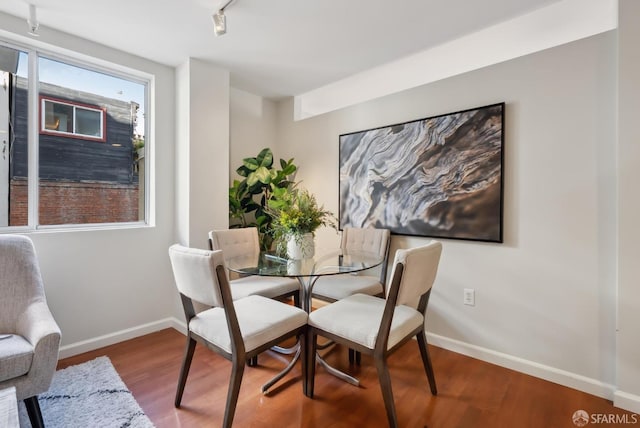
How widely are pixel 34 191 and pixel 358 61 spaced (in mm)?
2762

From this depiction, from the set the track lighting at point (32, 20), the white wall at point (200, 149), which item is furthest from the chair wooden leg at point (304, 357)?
the track lighting at point (32, 20)

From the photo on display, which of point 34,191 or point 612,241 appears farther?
point 34,191

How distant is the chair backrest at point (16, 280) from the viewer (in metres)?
1.68

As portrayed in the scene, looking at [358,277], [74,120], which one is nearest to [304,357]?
[358,277]

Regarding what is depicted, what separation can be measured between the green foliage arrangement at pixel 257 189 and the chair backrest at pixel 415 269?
71.9 inches

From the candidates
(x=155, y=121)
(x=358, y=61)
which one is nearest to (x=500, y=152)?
(x=358, y=61)

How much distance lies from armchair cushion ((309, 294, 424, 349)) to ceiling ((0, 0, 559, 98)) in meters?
1.91

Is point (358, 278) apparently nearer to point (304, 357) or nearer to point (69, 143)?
point (304, 357)

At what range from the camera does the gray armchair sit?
138cm

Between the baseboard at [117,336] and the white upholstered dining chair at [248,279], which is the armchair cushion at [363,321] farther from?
the baseboard at [117,336]

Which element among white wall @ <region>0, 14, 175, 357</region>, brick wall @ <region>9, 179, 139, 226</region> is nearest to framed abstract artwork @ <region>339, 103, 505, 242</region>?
white wall @ <region>0, 14, 175, 357</region>

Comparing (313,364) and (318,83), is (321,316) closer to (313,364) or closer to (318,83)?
(313,364)

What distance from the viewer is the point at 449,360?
7.53ft

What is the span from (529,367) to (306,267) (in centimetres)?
171
